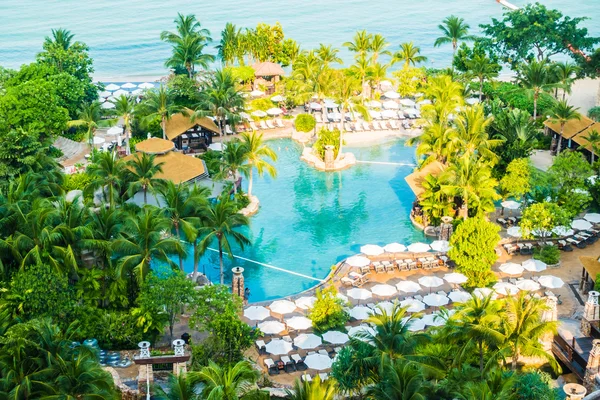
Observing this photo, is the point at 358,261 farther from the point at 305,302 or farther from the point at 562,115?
the point at 562,115

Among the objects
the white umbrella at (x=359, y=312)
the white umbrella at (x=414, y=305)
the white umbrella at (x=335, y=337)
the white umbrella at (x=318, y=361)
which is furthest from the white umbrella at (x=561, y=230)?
the white umbrella at (x=318, y=361)

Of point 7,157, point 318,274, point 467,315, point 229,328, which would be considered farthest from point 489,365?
point 7,157

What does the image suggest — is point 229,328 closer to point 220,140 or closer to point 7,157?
point 7,157

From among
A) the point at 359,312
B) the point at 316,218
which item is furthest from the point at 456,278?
the point at 316,218

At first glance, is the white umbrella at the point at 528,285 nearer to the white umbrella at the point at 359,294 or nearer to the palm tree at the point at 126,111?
the white umbrella at the point at 359,294

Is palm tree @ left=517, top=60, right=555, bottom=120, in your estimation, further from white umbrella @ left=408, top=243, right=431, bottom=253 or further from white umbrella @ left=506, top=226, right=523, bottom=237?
white umbrella @ left=408, top=243, right=431, bottom=253

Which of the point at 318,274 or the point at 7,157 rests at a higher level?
the point at 7,157
